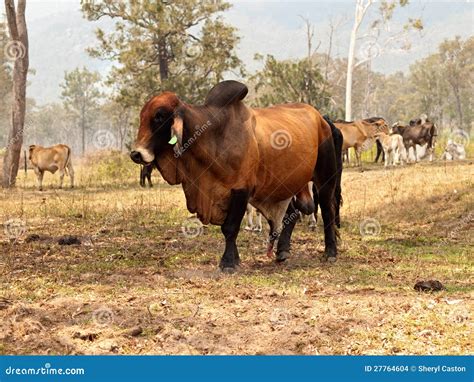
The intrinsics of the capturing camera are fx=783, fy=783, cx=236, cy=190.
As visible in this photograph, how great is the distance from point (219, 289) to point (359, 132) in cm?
1831

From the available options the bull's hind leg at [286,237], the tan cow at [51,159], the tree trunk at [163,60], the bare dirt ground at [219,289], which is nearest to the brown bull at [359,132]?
the tan cow at [51,159]

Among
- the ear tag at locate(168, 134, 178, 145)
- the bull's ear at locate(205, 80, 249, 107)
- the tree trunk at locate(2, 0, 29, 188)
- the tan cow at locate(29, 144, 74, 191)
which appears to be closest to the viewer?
the ear tag at locate(168, 134, 178, 145)

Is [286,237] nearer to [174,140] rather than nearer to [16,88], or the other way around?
[174,140]

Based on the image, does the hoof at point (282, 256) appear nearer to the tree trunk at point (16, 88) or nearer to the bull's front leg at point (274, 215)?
the bull's front leg at point (274, 215)

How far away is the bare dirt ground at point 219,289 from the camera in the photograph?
18.6ft

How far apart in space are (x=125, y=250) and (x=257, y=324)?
4643 mm

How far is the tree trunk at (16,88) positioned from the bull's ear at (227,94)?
15.3 meters

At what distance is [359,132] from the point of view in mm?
25047

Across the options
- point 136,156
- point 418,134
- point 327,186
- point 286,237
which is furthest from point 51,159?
point 136,156

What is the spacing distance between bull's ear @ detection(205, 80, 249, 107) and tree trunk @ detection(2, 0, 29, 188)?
15322mm

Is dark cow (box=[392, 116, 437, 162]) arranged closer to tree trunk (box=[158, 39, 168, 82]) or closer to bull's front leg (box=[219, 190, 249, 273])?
tree trunk (box=[158, 39, 168, 82])

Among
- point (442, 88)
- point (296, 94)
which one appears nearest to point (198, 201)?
point (296, 94)

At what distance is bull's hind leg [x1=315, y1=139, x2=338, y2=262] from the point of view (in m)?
9.80

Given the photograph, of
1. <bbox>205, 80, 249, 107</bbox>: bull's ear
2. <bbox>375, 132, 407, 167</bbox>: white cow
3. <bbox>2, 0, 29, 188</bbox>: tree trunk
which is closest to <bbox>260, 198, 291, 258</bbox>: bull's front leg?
<bbox>205, 80, 249, 107</bbox>: bull's ear
